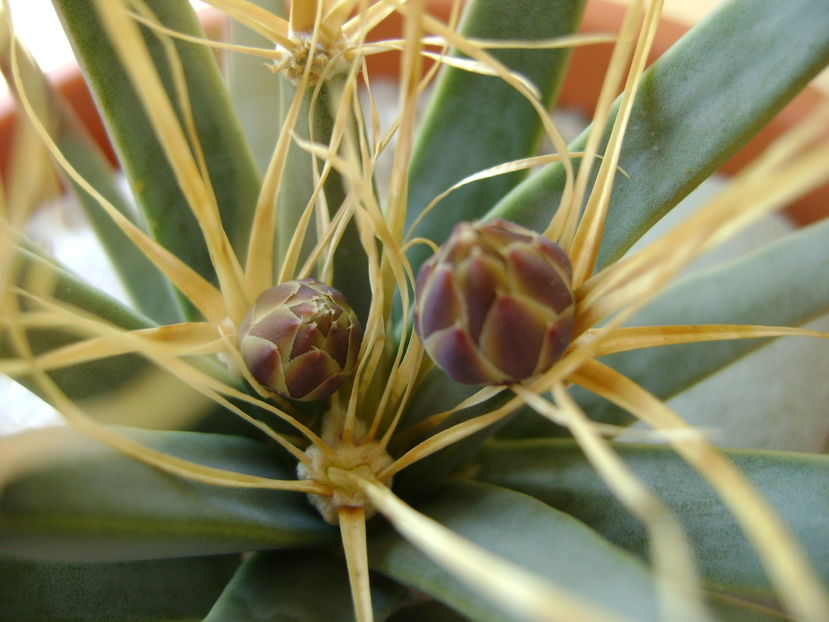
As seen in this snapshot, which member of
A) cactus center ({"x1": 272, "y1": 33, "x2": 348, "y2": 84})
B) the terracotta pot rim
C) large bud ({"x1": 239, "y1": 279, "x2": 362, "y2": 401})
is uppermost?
the terracotta pot rim

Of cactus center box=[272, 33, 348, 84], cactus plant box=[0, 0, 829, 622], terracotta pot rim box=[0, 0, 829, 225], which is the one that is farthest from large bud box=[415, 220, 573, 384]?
terracotta pot rim box=[0, 0, 829, 225]

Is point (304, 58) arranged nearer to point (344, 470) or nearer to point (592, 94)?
point (344, 470)

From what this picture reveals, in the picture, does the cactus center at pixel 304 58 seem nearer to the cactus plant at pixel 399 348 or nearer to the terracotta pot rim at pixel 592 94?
the cactus plant at pixel 399 348

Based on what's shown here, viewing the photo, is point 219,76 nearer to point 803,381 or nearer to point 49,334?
point 49,334

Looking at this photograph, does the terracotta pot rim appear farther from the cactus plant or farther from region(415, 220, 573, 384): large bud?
region(415, 220, 573, 384): large bud

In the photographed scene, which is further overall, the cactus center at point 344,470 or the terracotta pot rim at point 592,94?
the terracotta pot rim at point 592,94

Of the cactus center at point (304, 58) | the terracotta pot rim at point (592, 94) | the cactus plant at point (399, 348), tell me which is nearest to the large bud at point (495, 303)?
the cactus plant at point (399, 348)

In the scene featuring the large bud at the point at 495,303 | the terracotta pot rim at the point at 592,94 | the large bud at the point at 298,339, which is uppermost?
the terracotta pot rim at the point at 592,94

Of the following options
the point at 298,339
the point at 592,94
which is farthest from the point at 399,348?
the point at 592,94
